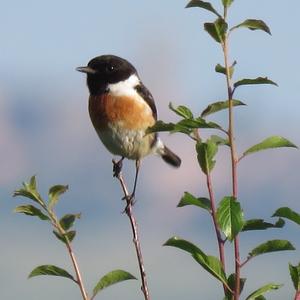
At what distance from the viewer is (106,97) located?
7.76 metres

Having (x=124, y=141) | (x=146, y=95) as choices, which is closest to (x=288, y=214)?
(x=124, y=141)

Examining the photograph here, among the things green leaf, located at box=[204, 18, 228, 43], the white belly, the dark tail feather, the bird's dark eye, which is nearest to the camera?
green leaf, located at box=[204, 18, 228, 43]

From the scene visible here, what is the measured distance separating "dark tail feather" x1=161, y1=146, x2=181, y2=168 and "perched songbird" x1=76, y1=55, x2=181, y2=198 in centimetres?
33

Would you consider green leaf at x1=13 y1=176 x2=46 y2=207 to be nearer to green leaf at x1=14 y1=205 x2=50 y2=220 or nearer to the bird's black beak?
green leaf at x1=14 y1=205 x2=50 y2=220

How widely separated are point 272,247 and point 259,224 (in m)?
0.17

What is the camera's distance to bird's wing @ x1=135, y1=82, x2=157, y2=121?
784cm

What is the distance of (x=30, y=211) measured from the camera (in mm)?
3289

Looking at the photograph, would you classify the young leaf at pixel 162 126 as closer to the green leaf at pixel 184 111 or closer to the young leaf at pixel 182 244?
the green leaf at pixel 184 111

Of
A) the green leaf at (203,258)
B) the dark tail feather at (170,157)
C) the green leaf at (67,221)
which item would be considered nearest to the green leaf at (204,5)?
the green leaf at (203,258)

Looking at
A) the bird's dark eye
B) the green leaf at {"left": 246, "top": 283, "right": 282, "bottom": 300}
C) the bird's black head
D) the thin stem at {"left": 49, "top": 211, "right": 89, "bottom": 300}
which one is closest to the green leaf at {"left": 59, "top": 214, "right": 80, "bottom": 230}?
the thin stem at {"left": 49, "top": 211, "right": 89, "bottom": 300}

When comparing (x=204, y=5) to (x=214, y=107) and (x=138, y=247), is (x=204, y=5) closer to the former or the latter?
(x=214, y=107)

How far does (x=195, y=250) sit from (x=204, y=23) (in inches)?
35.3

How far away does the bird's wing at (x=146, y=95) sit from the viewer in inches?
309

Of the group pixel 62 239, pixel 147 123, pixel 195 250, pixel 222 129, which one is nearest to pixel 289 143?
pixel 222 129
